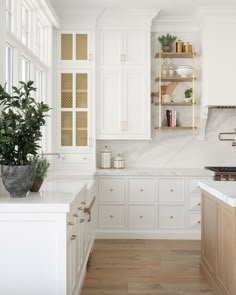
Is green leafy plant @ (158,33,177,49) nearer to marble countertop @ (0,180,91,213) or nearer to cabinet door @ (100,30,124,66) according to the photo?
cabinet door @ (100,30,124,66)

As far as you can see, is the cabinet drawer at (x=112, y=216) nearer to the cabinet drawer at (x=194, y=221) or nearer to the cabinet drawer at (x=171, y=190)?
the cabinet drawer at (x=171, y=190)

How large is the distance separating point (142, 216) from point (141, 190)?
0.34 m

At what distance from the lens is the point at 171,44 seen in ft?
17.4

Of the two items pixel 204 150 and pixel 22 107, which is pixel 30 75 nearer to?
pixel 22 107

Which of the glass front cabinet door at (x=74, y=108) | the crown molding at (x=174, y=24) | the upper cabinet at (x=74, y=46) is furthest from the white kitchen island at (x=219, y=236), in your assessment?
the crown molding at (x=174, y=24)

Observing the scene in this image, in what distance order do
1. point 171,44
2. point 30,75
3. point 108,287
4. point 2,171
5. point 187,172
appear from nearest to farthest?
point 2,171, point 108,287, point 30,75, point 187,172, point 171,44

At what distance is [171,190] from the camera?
502cm

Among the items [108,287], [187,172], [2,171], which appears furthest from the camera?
[187,172]

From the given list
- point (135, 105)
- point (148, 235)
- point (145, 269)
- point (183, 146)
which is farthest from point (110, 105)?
point (145, 269)

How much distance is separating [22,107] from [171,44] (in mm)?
3362

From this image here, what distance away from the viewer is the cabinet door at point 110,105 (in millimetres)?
5211

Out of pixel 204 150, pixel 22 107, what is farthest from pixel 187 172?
pixel 22 107

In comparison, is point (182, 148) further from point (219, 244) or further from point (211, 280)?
point (219, 244)

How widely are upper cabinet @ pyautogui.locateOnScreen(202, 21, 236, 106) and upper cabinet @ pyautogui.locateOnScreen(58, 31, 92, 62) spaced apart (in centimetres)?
155
